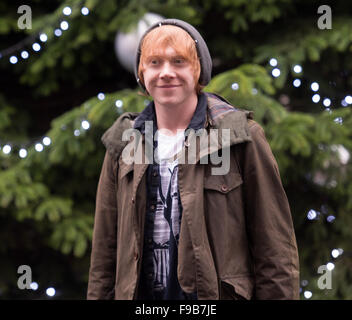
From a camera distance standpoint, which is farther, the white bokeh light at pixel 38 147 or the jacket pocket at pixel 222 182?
the white bokeh light at pixel 38 147

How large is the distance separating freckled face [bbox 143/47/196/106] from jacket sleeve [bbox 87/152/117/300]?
349mm

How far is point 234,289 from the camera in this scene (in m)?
1.78

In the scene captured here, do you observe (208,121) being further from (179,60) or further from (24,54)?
(24,54)

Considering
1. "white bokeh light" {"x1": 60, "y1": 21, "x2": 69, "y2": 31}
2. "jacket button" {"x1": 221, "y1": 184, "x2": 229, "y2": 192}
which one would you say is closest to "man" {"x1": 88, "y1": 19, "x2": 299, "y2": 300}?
"jacket button" {"x1": 221, "y1": 184, "x2": 229, "y2": 192}

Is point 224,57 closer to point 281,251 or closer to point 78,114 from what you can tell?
point 78,114

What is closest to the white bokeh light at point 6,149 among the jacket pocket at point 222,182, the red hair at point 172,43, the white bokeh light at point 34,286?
the white bokeh light at point 34,286

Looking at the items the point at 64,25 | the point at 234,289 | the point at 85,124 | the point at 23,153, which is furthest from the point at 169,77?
the point at 23,153

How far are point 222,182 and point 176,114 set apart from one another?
28 cm

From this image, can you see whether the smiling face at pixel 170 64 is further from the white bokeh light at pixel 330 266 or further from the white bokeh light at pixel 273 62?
the white bokeh light at pixel 330 266

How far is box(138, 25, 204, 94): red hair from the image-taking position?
178 centimetres

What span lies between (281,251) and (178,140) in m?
0.51

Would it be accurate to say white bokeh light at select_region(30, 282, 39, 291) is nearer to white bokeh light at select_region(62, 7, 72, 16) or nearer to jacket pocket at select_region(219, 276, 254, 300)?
white bokeh light at select_region(62, 7, 72, 16)

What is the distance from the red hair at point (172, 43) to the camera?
70.1 inches

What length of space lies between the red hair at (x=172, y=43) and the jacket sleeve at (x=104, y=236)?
0.44 metres
